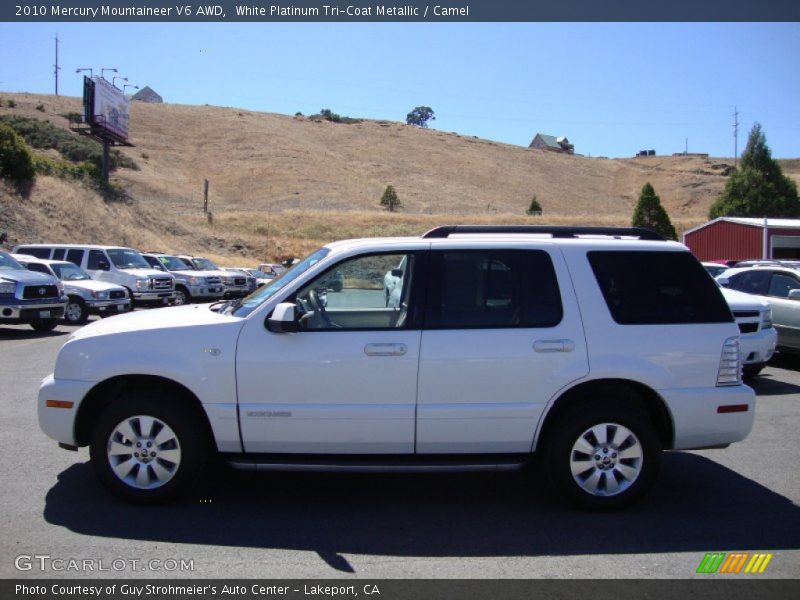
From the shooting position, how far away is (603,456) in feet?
17.1

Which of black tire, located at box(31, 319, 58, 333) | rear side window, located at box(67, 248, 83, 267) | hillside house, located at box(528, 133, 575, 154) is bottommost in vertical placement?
black tire, located at box(31, 319, 58, 333)

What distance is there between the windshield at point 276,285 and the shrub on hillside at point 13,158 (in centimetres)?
3371

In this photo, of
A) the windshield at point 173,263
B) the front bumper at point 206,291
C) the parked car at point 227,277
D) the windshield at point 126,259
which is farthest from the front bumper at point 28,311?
the parked car at point 227,277

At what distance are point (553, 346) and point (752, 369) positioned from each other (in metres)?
6.68

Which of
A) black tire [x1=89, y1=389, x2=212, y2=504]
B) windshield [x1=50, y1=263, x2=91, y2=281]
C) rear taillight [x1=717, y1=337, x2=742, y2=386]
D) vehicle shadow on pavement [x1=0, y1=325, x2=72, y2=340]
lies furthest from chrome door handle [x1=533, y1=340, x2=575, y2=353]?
windshield [x1=50, y1=263, x2=91, y2=281]

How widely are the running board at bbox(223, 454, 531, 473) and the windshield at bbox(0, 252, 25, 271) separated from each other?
531 inches

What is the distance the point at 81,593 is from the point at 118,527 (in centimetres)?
89

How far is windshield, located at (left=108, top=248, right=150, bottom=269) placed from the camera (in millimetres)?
22594

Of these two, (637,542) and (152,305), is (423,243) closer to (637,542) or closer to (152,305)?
(637,542)

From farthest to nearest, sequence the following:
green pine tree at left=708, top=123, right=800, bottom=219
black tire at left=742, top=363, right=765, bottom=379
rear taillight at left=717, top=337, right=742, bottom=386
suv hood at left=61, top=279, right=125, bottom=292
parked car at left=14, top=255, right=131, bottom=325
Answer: green pine tree at left=708, top=123, right=800, bottom=219 < suv hood at left=61, top=279, right=125, bottom=292 < parked car at left=14, top=255, right=131, bottom=325 < black tire at left=742, top=363, right=765, bottom=379 < rear taillight at left=717, top=337, right=742, bottom=386

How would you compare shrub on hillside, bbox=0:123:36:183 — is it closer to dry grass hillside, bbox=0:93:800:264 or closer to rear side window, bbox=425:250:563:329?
dry grass hillside, bbox=0:93:800:264

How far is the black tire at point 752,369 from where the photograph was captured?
34.0 feet

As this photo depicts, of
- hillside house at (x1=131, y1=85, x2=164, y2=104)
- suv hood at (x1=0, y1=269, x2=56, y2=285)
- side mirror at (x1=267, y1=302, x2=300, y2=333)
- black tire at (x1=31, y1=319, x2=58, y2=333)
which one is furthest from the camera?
hillside house at (x1=131, y1=85, x2=164, y2=104)

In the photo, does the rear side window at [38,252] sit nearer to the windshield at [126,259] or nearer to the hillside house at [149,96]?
the windshield at [126,259]
